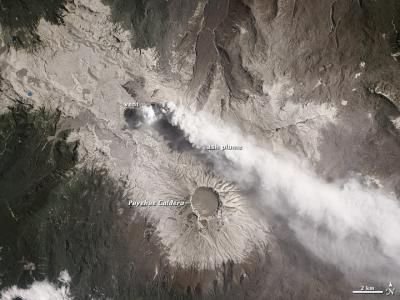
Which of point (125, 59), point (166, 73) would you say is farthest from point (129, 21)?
point (166, 73)

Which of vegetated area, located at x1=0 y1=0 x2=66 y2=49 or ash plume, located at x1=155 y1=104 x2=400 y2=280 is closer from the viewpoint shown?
ash plume, located at x1=155 y1=104 x2=400 y2=280

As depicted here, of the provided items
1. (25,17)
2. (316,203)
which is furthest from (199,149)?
(25,17)

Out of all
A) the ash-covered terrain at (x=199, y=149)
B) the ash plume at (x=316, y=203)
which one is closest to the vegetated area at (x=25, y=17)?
the ash-covered terrain at (x=199, y=149)

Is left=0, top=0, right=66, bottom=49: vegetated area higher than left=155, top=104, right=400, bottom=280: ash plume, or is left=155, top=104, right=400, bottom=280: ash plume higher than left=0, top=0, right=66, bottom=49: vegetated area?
left=0, top=0, right=66, bottom=49: vegetated area

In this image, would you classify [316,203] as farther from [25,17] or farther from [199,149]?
[25,17]

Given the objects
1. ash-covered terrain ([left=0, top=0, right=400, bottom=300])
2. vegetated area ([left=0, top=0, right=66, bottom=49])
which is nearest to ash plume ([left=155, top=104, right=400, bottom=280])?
ash-covered terrain ([left=0, top=0, right=400, bottom=300])

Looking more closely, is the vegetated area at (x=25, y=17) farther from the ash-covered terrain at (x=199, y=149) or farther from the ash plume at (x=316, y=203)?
the ash plume at (x=316, y=203)

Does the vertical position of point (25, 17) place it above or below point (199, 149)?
above

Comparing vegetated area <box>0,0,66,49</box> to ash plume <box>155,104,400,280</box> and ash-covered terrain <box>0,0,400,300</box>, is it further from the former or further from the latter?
ash plume <box>155,104,400,280</box>

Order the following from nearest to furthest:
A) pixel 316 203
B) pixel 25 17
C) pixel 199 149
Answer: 1. pixel 316 203
2. pixel 199 149
3. pixel 25 17
